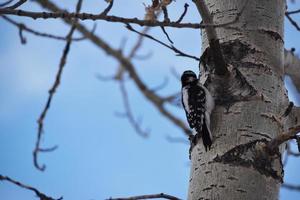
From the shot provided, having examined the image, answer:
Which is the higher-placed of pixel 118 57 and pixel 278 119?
pixel 118 57

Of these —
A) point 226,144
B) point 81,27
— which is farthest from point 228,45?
point 81,27

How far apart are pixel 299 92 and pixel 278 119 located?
46 centimetres

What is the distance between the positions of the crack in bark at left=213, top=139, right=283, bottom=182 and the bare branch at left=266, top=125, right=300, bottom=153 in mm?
39

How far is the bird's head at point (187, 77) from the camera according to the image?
429 cm

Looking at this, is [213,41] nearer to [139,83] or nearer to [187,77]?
[187,77]

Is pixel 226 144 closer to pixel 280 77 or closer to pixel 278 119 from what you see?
pixel 278 119

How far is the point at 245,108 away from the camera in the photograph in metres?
2.61

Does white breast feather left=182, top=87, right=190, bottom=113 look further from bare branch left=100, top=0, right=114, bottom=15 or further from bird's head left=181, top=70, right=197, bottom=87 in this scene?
bare branch left=100, top=0, right=114, bottom=15

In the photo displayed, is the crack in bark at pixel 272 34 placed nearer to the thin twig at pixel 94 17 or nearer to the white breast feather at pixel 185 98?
the thin twig at pixel 94 17

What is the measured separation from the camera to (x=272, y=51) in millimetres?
2826

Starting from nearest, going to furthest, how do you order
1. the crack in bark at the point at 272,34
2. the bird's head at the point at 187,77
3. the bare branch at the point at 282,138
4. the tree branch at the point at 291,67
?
1. the bare branch at the point at 282,138
2. the crack in bark at the point at 272,34
3. the tree branch at the point at 291,67
4. the bird's head at the point at 187,77

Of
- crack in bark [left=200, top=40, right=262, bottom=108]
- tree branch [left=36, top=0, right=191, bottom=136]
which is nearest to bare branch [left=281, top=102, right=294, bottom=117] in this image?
crack in bark [left=200, top=40, right=262, bottom=108]

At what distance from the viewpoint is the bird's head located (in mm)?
4285

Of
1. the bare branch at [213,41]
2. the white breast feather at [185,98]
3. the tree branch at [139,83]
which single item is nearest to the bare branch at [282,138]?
the bare branch at [213,41]
